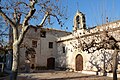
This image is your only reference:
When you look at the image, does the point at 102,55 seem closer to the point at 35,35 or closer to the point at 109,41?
the point at 109,41

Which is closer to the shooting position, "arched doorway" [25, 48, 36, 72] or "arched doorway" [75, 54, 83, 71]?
"arched doorway" [75, 54, 83, 71]

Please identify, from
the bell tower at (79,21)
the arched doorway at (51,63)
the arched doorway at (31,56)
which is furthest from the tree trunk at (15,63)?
the arched doorway at (51,63)

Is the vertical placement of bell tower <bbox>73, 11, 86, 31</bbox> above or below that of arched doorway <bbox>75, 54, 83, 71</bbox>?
above

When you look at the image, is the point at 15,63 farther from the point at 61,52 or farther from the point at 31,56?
the point at 61,52

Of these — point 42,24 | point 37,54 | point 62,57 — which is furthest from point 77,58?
point 42,24

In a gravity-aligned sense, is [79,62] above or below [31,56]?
below

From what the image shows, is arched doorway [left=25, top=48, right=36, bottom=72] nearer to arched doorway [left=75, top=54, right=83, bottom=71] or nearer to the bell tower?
arched doorway [left=75, top=54, right=83, bottom=71]

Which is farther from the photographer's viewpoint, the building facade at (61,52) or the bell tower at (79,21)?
the bell tower at (79,21)

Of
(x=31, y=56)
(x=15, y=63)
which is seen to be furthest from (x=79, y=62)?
(x=15, y=63)

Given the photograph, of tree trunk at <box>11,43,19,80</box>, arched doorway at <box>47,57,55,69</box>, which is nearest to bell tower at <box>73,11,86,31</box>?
arched doorway at <box>47,57,55,69</box>

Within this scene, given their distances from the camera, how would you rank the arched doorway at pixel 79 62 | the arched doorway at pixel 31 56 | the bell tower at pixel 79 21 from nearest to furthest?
the bell tower at pixel 79 21 → the arched doorway at pixel 79 62 → the arched doorway at pixel 31 56

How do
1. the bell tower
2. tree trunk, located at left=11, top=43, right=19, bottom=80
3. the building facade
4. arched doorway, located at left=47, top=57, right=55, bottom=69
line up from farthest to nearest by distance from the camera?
arched doorway, located at left=47, top=57, right=55, bottom=69
the bell tower
the building facade
tree trunk, located at left=11, top=43, right=19, bottom=80

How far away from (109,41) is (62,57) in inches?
677

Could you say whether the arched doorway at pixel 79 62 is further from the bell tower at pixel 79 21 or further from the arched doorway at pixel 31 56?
the arched doorway at pixel 31 56
